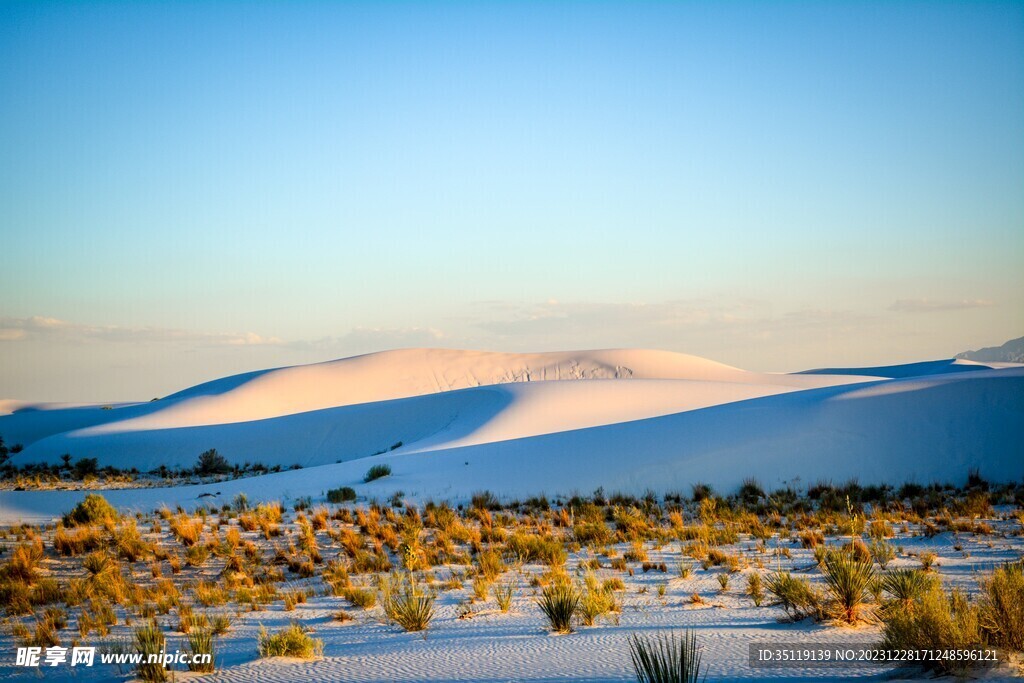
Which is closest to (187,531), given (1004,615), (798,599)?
(798,599)

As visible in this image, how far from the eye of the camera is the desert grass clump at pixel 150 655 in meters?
A: 5.80

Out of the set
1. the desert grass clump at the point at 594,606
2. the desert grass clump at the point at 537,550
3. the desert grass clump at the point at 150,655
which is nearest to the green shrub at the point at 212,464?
the desert grass clump at the point at 537,550

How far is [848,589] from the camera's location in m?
6.39

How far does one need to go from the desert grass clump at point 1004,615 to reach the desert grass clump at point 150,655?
5.54 m

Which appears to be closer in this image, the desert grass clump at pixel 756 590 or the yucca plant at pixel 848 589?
the yucca plant at pixel 848 589

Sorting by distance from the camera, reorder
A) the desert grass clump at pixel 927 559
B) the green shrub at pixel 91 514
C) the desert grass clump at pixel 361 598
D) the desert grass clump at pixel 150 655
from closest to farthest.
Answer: the desert grass clump at pixel 150 655 → the desert grass clump at pixel 361 598 → the desert grass clump at pixel 927 559 → the green shrub at pixel 91 514

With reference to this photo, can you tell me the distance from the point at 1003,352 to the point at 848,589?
685 ft

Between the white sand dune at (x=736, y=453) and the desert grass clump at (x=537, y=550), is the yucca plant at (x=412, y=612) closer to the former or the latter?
Answer: the desert grass clump at (x=537, y=550)

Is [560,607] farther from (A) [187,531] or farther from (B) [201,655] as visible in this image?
(A) [187,531]

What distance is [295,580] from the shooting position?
9.94 meters

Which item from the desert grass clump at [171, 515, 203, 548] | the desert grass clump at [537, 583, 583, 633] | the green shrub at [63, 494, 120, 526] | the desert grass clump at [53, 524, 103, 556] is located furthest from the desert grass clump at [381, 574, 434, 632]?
the green shrub at [63, 494, 120, 526]

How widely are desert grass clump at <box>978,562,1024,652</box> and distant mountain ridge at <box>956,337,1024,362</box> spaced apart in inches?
7476

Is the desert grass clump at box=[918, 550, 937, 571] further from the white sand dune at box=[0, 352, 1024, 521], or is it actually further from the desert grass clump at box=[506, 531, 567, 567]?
the white sand dune at box=[0, 352, 1024, 521]

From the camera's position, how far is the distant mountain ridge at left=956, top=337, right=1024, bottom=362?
176m
